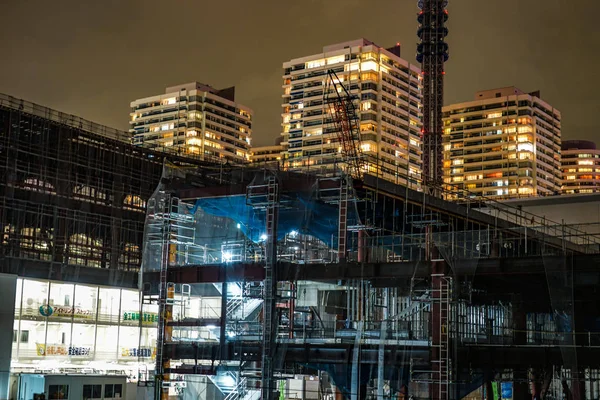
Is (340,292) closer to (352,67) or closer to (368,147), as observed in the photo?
(368,147)

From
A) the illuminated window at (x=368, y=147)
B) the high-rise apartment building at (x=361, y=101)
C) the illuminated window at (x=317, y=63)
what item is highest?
the illuminated window at (x=317, y=63)

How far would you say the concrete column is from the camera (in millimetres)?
57750

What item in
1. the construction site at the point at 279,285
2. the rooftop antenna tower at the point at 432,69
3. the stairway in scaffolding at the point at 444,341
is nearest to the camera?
the stairway in scaffolding at the point at 444,341

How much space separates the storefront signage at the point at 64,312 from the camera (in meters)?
62.9

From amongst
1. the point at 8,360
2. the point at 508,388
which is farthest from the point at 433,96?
the point at 8,360

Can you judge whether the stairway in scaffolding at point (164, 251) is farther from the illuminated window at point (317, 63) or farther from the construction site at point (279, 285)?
the illuminated window at point (317, 63)

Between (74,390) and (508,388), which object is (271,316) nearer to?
(74,390)

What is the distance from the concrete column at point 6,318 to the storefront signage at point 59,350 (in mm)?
3921

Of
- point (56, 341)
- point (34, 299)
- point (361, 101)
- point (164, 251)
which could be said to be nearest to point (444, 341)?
point (164, 251)

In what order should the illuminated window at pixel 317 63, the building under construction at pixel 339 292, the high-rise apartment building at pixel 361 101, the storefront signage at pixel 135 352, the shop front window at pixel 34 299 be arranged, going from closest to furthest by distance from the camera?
the building under construction at pixel 339 292 → the shop front window at pixel 34 299 → the storefront signage at pixel 135 352 → the high-rise apartment building at pixel 361 101 → the illuminated window at pixel 317 63

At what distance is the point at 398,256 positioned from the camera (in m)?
58.0

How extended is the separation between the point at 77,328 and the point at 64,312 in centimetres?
190

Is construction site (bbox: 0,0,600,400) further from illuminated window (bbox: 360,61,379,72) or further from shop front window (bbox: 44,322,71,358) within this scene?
illuminated window (bbox: 360,61,379,72)

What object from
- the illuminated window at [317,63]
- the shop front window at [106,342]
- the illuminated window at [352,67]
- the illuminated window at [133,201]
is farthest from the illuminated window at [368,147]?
the shop front window at [106,342]
